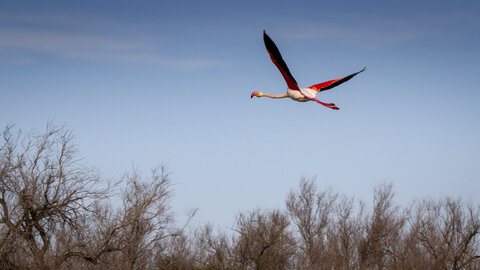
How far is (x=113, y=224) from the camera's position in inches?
746

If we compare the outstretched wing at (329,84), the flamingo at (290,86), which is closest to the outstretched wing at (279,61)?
the flamingo at (290,86)

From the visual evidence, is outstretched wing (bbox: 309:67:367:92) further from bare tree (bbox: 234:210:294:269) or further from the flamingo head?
bare tree (bbox: 234:210:294:269)

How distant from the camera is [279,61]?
995 centimetres

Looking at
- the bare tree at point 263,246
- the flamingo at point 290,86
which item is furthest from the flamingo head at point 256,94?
the bare tree at point 263,246

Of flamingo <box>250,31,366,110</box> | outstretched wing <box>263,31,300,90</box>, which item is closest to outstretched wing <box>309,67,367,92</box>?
flamingo <box>250,31,366,110</box>

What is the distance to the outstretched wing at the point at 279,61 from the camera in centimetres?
970

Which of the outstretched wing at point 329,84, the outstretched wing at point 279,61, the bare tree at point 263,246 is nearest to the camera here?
the outstretched wing at point 279,61

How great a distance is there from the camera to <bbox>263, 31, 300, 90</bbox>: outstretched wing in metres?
9.70

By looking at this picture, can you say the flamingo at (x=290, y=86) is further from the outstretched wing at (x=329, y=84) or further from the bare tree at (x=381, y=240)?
the bare tree at (x=381, y=240)

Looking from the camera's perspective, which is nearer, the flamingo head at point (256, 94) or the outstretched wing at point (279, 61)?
the outstretched wing at point (279, 61)

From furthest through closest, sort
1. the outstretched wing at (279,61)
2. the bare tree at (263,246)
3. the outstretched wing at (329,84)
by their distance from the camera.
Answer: the bare tree at (263,246)
the outstretched wing at (329,84)
the outstretched wing at (279,61)

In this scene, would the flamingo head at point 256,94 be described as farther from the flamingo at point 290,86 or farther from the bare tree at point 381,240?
the bare tree at point 381,240

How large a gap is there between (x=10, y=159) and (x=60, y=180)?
1.56 metres

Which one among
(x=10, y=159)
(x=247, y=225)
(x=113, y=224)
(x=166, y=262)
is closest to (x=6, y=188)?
(x=10, y=159)
